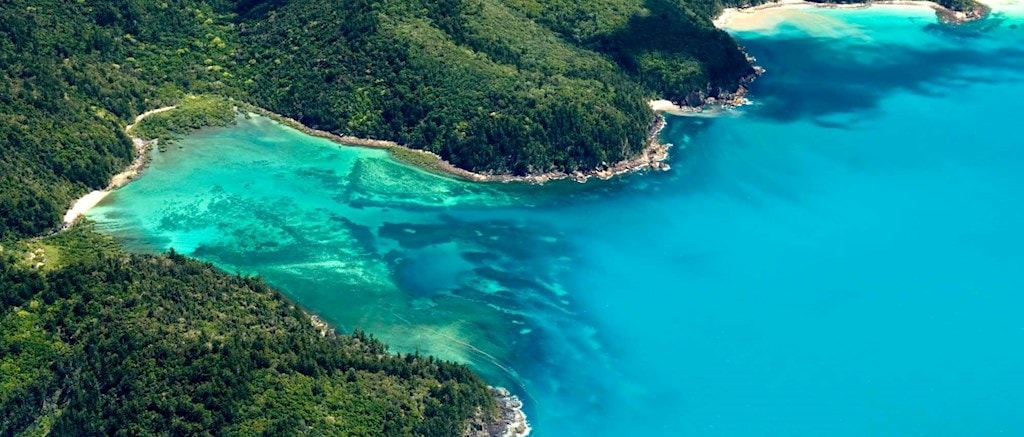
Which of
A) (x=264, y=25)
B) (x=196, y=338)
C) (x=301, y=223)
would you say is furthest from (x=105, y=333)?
(x=264, y=25)

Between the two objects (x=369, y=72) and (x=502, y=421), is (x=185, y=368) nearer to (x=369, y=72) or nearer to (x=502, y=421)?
(x=502, y=421)

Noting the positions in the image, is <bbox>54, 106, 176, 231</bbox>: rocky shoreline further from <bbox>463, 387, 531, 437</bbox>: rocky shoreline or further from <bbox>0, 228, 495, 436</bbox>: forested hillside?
<bbox>463, 387, 531, 437</bbox>: rocky shoreline

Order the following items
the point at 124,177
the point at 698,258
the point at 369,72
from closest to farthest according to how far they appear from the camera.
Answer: the point at 698,258 < the point at 124,177 < the point at 369,72

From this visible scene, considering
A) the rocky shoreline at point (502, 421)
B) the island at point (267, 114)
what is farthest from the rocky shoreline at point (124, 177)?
the rocky shoreline at point (502, 421)

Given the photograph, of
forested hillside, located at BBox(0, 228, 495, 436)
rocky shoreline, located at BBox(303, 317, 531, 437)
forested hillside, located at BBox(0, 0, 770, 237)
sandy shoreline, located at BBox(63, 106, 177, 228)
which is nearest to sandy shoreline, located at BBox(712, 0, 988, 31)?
forested hillside, located at BBox(0, 0, 770, 237)

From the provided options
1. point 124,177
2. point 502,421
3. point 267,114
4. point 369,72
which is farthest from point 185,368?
point 369,72

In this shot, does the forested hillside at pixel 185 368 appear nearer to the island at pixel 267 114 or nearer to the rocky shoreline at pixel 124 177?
the island at pixel 267 114
